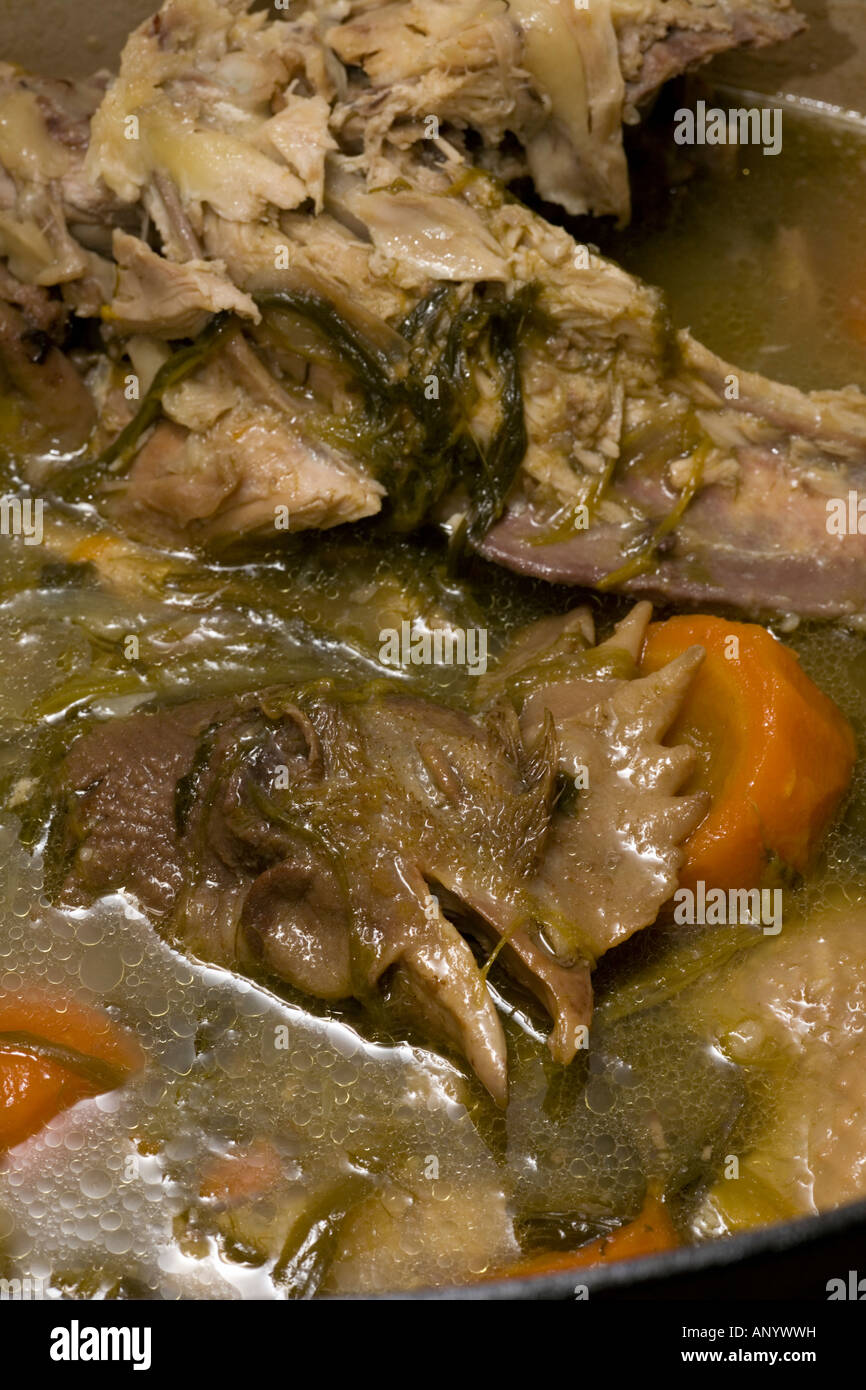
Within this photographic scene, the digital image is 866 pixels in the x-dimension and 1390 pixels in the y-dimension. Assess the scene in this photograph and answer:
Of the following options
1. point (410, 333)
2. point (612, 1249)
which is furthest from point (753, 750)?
point (410, 333)

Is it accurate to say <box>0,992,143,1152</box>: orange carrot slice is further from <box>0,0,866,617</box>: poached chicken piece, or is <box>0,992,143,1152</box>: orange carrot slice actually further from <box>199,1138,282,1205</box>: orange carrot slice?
<box>0,0,866,617</box>: poached chicken piece

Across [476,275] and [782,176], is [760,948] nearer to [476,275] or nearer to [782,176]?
[476,275]

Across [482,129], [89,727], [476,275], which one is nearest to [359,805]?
[89,727]

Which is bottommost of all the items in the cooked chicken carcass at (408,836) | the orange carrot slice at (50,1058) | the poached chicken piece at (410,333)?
the orange carrot slice at (50,1058)

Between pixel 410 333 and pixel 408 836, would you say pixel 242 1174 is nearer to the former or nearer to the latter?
pixel 408 836

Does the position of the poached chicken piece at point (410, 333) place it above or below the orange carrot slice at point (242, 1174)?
above

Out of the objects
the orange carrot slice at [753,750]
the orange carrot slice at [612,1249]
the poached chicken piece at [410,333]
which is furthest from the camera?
the poached chicken piece at [410,333]

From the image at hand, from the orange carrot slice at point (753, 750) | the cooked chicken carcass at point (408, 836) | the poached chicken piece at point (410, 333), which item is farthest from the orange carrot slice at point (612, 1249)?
the poached chicken piece at point (410, 333)

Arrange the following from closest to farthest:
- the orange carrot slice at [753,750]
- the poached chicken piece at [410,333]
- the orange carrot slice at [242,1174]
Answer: the orange carrot slice at [242,1174], the orange carrot slice at [753,750], the poached chicken piece at [410,333]

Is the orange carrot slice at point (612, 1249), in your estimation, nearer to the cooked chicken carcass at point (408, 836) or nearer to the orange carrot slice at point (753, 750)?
the cooked chicken carcass at point (408, 836)
